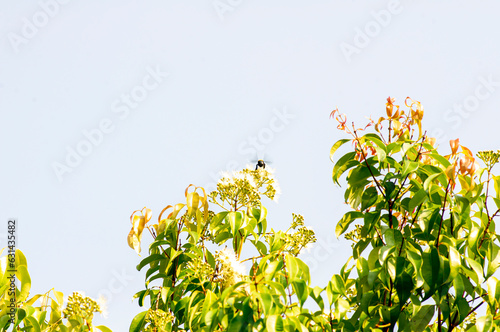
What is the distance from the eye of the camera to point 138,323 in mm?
2613

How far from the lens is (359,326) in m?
2.45

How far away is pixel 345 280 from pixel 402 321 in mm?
431

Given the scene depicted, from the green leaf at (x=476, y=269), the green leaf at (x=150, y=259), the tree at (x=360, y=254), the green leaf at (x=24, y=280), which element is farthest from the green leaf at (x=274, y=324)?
the green leaf at (x=24, y=280)

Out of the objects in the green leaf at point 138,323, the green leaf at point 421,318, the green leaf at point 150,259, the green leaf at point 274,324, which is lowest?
the green leaf at point 421,318

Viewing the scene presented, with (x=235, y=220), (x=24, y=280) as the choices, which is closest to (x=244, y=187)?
(x=235, y=220)

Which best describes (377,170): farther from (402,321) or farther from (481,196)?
(402,321)

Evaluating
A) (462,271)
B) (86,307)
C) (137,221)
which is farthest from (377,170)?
(86,307)

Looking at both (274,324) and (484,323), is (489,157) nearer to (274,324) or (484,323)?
(484,323)

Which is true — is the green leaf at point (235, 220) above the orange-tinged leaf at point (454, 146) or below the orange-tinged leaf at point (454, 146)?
above

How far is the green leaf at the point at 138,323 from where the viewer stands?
8.54 ft

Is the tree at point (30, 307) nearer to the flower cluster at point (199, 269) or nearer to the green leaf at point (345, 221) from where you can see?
the flower cluster at point (199, 269)

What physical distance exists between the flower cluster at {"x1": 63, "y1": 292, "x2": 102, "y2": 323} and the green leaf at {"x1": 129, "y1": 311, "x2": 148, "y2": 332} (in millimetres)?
224

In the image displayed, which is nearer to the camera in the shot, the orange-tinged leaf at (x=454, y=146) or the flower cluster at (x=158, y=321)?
the flower cluster at (x=158, y=321)

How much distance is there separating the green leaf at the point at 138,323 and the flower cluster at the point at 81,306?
8.8 inches
